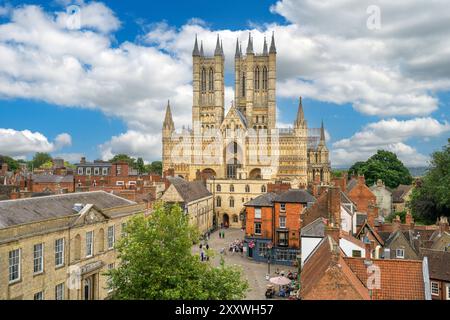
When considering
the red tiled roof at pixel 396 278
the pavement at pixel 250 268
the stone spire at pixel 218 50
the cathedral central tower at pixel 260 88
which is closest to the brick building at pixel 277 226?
the pavement at pixel 250 268

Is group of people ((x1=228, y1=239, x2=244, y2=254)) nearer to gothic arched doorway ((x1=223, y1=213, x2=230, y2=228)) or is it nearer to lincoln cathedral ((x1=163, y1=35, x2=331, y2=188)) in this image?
gothic arched doorway ((x1=223, y1=213, x2=230, y2=228))

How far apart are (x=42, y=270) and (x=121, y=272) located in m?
6.34

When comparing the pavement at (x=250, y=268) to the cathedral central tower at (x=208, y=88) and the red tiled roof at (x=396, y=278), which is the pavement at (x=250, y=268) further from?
the cathedral central tower at (x=208, y=88)

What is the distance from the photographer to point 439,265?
2686cm

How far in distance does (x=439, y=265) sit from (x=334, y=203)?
321 inches

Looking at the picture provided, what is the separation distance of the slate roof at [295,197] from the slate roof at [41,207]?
2050 centimetres

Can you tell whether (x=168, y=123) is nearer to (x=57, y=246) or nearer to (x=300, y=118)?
(x=300, y=118)

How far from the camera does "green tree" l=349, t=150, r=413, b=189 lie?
91062mm

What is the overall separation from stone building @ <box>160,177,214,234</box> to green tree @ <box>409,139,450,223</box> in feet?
98.1

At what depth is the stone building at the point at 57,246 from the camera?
58.4 feet

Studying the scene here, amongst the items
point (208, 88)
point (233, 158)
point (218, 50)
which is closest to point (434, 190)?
point (233, 158)

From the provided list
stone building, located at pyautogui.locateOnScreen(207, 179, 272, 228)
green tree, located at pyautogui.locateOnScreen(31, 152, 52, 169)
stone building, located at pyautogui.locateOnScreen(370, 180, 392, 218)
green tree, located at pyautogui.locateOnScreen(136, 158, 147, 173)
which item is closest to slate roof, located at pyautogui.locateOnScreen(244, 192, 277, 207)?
stone building, located at pyautogui.locateOnScreen(207, 179, 272, 228)
